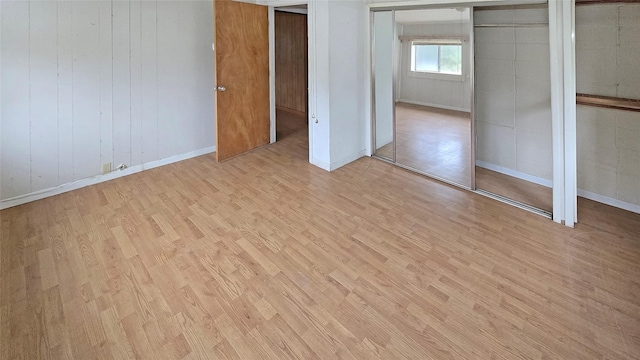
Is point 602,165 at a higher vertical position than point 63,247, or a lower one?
higher

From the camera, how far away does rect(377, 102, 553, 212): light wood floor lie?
→ 11.5ft

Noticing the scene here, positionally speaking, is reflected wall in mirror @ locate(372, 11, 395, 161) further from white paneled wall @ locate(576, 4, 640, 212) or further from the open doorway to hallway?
the open doorway to hallway

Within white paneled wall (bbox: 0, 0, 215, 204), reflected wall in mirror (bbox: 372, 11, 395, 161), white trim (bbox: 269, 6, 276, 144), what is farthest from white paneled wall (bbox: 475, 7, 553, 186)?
white paneled wall (bbox: 0, 0, 215, 204)

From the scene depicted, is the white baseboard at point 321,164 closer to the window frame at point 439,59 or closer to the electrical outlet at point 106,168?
the window frame at point 439,59

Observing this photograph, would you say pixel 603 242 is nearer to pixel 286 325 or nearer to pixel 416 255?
pixel 416 255

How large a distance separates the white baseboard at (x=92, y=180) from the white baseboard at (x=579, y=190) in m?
3.57

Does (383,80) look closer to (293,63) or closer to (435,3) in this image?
(435,3)

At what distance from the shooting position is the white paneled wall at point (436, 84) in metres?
3.47

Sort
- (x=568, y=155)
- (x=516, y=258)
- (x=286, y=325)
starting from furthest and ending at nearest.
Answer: (x=568, y=155), (x=516, y=258), (x=286, y=325)

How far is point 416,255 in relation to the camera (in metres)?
2.43

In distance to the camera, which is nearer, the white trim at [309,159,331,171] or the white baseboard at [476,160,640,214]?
the white baseboard at [476,160,640,214]


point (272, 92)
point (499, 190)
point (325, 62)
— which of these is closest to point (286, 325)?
point (499, 190)

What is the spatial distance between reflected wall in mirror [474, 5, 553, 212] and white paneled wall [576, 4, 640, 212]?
286mm

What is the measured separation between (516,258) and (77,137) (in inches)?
161
